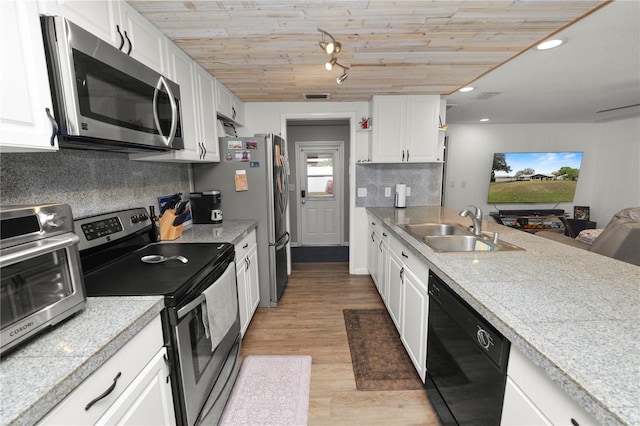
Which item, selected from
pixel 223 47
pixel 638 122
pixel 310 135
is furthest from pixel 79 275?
pixel 638 122

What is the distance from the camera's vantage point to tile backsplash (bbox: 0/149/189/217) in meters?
1.09

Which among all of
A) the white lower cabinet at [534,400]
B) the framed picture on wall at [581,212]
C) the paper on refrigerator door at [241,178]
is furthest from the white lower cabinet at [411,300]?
the framed picture on wall at [581,212]

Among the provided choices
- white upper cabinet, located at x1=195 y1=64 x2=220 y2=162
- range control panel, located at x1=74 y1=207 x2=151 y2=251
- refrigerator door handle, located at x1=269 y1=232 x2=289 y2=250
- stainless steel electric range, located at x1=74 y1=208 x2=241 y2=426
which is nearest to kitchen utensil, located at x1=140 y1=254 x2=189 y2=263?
stainless steel electric range, located at x1=74 y1=208 x2=241 y2=426

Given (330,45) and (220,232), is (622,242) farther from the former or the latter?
(220,232)

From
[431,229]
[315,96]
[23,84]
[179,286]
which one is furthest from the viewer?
[315,96]

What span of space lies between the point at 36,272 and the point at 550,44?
9.80ft

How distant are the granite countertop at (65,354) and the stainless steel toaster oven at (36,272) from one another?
0.05 metres

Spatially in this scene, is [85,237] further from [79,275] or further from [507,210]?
[507,210]

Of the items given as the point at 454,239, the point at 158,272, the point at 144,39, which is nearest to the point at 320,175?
the point at 454,239

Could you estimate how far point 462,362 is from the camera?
46.3 inches

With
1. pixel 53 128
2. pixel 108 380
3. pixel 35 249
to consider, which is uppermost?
pixel 53 128

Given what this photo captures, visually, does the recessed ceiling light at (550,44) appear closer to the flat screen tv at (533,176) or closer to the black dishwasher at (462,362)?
the black dishwasher at (462,362)

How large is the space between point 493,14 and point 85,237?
248 centimetres

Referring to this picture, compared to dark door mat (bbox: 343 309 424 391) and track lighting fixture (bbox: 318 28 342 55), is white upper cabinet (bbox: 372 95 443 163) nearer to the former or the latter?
track lighting fixture (bbox: 318 28 342 55)
